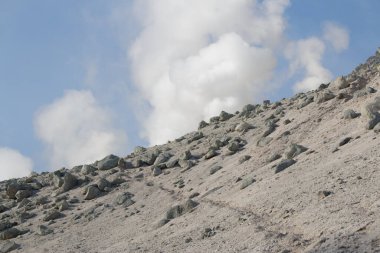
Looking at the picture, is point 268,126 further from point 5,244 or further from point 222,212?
point 5,244

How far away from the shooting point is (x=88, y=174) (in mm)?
29578

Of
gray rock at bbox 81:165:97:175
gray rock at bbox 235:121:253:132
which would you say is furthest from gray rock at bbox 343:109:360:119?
gray rock at bbox 81:165:97:175

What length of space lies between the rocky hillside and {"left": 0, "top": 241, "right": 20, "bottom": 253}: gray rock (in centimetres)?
5

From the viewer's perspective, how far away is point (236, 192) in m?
18.2

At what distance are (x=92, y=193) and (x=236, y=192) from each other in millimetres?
9885

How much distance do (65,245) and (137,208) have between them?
3594 mm

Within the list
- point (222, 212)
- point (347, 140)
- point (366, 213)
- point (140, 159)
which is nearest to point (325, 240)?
point (366, 213)

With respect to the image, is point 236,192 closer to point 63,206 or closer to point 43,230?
point 43,230

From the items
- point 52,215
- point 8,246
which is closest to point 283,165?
point 52,215

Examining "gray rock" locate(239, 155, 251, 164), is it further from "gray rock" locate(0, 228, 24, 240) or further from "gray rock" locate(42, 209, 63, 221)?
"gray rock" locate(0, 228, 24, 240)

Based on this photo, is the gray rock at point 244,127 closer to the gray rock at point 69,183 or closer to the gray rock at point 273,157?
the gray rock at point 273,157

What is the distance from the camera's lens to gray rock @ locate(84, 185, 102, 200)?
2541cm

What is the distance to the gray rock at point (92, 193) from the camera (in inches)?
1000

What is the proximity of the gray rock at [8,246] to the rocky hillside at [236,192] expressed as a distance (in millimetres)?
48
